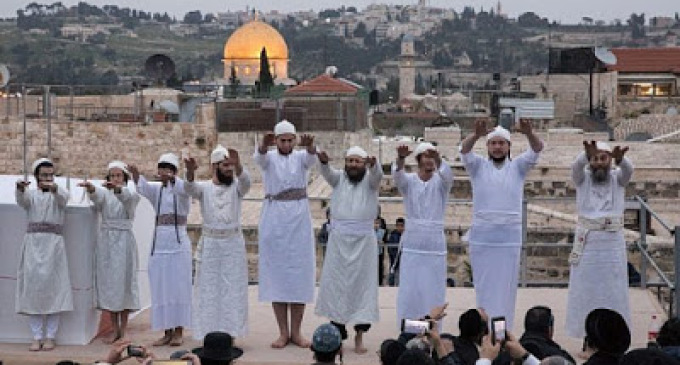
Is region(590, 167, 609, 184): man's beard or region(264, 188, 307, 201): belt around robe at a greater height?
region(590, 167, 609, 184): man's beard

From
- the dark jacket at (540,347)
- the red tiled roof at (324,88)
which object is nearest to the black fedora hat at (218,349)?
the dark jacket at (540,347)

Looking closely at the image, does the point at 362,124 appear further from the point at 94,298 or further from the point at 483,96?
the point at 483,96

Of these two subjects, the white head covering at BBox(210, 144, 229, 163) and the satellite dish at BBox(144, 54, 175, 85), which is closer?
the white head covering at BBox(210, 144, 229, 163)

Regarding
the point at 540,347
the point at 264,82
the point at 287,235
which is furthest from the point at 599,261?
the point at 264,82

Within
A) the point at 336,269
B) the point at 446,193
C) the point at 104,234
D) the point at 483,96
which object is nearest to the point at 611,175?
the point at 446,193

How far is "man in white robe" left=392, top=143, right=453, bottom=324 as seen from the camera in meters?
8.98

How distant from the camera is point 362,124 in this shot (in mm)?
27328

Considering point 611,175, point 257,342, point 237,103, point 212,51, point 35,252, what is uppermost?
point 212,51

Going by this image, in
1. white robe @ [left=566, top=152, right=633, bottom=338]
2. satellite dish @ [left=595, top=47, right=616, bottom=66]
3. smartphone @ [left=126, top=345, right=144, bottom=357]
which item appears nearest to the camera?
smartphone @ [left=126, top=345, right=144, bottom=357]

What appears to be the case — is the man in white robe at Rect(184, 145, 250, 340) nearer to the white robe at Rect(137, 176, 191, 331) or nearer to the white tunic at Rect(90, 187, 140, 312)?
the white robe at Rect(137, 176, 191, 331)

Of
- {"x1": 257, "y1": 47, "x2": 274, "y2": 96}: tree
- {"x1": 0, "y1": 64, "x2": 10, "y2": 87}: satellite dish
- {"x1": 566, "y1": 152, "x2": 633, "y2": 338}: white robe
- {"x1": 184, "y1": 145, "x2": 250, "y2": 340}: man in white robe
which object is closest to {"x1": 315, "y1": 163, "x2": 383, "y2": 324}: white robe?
{"x1": 184, "y1": 145, "x2": 250, "y2": 340}: man in white robe

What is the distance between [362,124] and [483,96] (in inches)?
1147

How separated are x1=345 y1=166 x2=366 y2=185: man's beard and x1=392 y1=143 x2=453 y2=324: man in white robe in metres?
0.23

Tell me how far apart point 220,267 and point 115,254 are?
2.60ft
